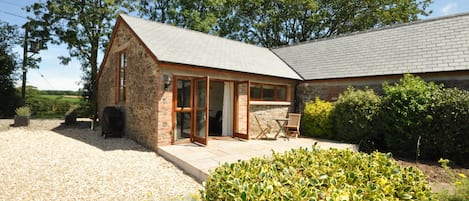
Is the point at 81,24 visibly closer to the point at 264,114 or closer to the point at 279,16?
the point at 264,114

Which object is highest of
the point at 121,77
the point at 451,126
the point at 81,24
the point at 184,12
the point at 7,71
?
the point at 184,12

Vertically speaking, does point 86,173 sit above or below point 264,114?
below

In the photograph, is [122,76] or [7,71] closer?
[122,76]

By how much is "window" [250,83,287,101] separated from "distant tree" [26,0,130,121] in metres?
11.7

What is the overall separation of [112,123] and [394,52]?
41.1 ft

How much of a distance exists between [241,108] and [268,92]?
6.17 feet

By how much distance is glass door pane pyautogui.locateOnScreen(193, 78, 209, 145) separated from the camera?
7.59 meters

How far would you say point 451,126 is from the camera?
6527mm

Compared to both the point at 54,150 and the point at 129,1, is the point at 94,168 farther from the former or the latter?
the point at 129,1

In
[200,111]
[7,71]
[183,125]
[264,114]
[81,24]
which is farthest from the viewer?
[81,24]

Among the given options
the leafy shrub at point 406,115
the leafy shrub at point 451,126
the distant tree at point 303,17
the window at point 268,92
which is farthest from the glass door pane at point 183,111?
the distant tree at point 303,17

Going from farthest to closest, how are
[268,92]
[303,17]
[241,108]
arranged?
[303,17] → [268,92] → [241,108]

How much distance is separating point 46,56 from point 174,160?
58.9 ft

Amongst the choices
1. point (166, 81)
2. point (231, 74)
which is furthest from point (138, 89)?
point (231, 74)
